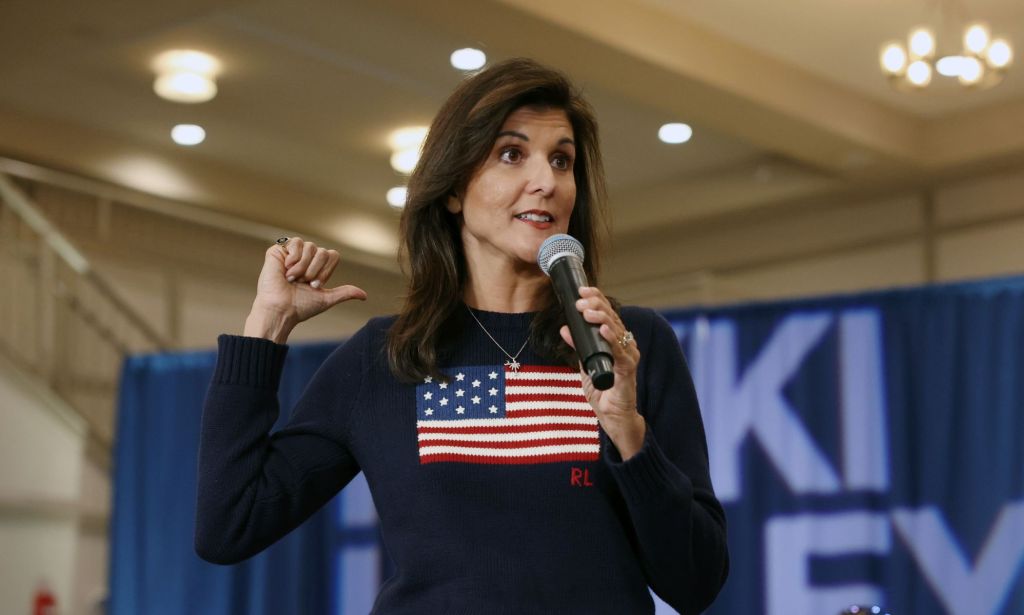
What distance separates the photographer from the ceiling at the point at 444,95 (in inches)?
271

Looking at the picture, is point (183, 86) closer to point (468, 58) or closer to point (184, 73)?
point (184, 73)

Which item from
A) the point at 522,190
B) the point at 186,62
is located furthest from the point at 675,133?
the point at 522,190

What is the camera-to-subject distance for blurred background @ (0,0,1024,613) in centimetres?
717

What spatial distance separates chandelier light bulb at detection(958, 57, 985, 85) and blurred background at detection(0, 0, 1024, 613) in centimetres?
4

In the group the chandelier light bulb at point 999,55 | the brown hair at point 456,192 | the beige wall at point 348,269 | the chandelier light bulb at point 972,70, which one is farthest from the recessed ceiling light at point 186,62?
the brown hair at point 456,192

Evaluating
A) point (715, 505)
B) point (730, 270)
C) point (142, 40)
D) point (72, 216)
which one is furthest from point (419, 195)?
point (730, 270)

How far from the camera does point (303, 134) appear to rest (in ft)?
29.5

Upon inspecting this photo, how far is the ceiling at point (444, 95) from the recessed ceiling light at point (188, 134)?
0.06m

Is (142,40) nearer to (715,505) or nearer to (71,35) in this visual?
(71,35)

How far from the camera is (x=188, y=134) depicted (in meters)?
8.82

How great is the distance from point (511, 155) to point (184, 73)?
647cm

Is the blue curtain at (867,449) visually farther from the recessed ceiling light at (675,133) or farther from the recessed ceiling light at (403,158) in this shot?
the recessed ceiling light at (403,158)

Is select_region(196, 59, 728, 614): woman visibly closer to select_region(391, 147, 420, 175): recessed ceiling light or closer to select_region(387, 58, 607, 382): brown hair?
select_region(387, 58, 607, 382): brown hair

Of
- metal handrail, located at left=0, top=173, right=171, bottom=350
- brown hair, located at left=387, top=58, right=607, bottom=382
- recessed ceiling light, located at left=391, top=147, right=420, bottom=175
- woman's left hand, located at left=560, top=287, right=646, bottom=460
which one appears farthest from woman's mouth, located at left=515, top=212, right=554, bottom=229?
recessed ceiling light, located at left=391, top=147, right=420, bottom=175
